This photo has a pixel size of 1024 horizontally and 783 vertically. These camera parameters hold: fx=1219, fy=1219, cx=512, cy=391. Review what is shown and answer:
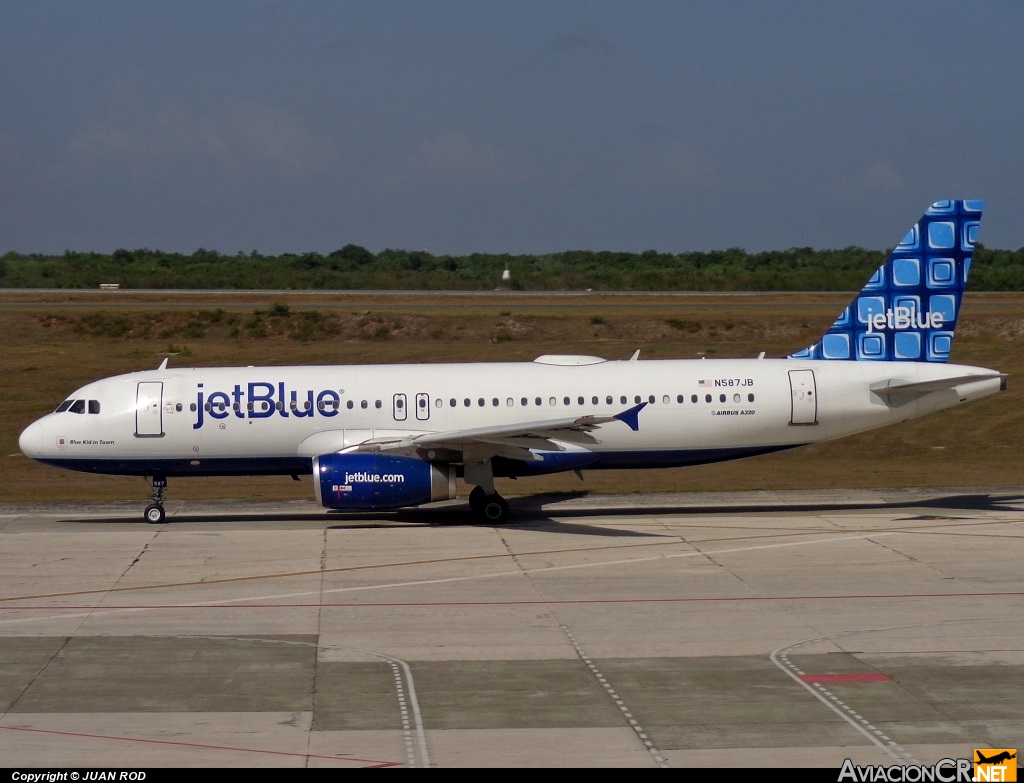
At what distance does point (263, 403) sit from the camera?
1135 inches

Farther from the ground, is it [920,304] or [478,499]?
[920,304]

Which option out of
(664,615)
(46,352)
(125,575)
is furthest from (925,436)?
(46,352)

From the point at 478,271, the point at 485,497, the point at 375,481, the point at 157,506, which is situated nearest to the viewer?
the point at 375,481

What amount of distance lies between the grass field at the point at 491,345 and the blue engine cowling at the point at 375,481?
6.93 metres

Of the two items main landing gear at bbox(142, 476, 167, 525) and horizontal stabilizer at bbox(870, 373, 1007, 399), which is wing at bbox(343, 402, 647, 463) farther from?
horizontal stabilizer at bbox(870, 373, 1007, 399)

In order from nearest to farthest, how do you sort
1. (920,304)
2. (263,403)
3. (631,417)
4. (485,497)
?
1. (631,417)
2. (485,497)
3. (263,403)
4. (920,304)

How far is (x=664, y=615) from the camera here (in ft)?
63.7

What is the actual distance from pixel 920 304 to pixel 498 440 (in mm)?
11387

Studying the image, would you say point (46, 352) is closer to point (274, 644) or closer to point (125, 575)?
point (125, 575)

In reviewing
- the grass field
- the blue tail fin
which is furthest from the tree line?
the blue tail fin

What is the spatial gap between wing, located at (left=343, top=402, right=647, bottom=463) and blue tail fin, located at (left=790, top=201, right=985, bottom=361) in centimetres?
606

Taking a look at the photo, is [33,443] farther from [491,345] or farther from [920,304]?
[491,345]

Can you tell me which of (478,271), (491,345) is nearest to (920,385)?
(491,345)

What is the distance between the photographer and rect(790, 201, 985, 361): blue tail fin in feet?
98.6
